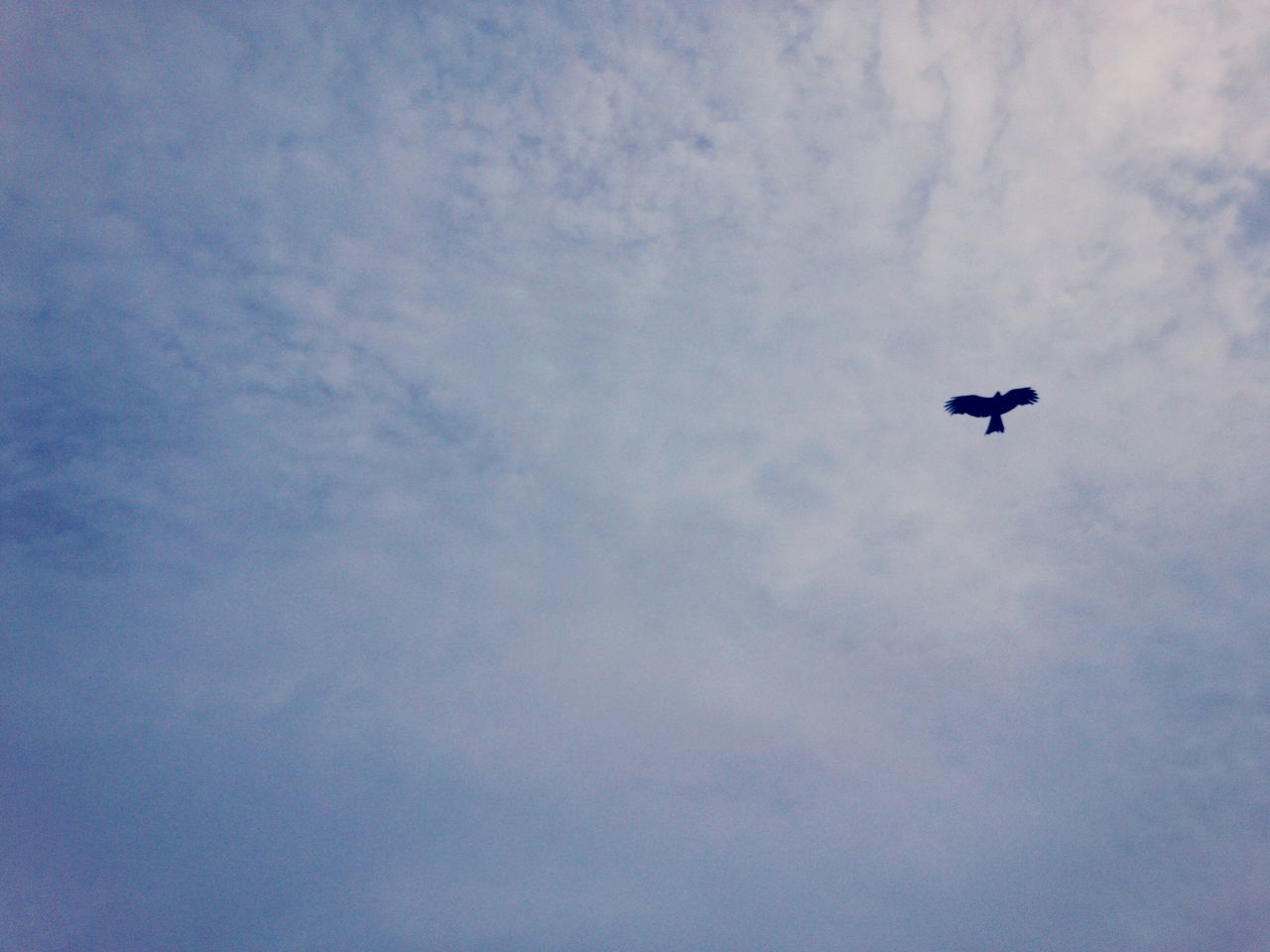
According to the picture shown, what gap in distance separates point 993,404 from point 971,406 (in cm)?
67

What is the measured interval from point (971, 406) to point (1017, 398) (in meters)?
1.42

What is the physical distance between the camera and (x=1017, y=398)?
2512 centimetres

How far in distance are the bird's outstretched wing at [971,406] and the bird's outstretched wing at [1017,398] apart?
1.36 ft

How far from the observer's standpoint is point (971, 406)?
83.5 feet

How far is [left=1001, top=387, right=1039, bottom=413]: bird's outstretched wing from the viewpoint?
24984mm

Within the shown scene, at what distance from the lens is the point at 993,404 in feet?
82.8

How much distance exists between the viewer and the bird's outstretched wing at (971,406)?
25359 millimetres

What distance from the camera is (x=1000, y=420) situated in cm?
2520

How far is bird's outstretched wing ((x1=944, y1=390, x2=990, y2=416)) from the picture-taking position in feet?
83.2

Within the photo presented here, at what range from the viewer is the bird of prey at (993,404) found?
2503cm

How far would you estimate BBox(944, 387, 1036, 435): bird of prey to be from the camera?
25.0 metres

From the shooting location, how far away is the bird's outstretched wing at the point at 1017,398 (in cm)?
2498
